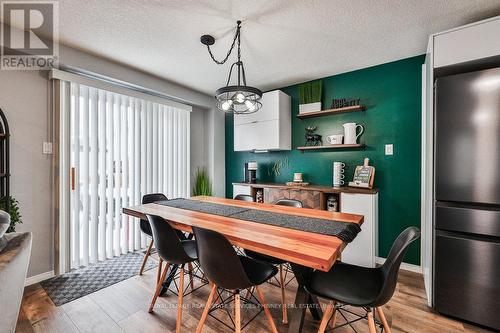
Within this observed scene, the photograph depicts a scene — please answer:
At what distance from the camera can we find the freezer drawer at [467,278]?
5.40ft

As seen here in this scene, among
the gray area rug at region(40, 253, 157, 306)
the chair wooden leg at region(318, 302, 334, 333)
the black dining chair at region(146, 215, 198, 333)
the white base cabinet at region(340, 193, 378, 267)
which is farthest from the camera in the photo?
the white base cabinet at region(340, 193, 378, 267)

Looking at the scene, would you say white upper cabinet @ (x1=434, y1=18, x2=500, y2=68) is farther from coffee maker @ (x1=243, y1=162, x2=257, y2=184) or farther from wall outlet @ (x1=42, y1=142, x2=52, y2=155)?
wall outlet @ (x1=42, y1=142, x2=52, y2=155)

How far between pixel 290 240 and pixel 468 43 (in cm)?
204

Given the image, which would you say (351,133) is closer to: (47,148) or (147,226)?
(147,226)

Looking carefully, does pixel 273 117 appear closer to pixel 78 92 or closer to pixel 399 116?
pixel 399 116

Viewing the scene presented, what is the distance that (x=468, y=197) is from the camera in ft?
5.64

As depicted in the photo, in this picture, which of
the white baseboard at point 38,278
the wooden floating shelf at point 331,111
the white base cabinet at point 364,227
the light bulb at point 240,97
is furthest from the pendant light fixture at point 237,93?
the white baseboard at point 38,278

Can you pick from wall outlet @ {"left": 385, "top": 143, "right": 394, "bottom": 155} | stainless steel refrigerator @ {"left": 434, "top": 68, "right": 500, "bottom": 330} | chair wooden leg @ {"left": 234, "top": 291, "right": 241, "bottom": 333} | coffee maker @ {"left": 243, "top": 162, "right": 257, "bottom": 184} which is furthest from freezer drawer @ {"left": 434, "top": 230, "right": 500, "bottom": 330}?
coffee maker @ {"left": 243, "top": 162, "right": 257, "bottom": 184}

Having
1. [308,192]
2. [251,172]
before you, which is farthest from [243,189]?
[308,192]

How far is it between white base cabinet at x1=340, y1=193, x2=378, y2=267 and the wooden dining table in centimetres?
92

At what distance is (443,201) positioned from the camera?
1842 millimetres

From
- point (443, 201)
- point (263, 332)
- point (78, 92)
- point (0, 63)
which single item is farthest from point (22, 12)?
point (443, 201)

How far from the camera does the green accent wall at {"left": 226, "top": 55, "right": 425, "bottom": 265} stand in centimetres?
266

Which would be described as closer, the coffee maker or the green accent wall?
the green accent wall
